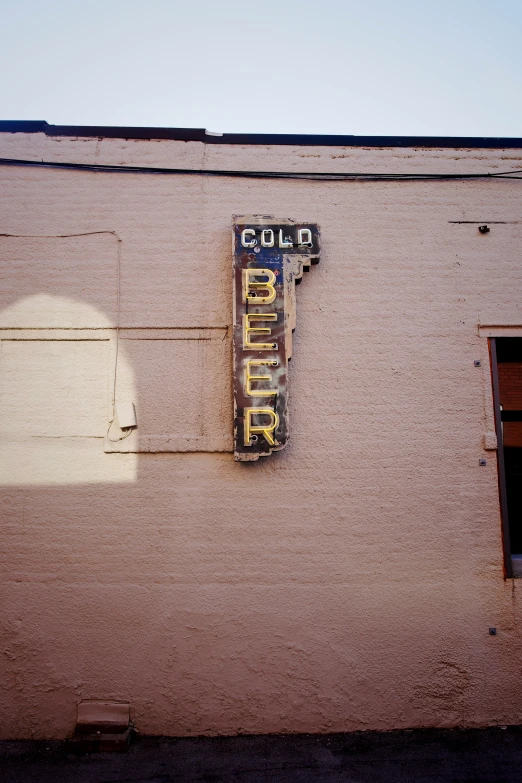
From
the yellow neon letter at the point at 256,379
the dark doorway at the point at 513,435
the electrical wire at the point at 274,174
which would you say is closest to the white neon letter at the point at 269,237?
the electrical wire at the point at 274,174

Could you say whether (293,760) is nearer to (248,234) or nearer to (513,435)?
(248,234)

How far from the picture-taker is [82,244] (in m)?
4.62

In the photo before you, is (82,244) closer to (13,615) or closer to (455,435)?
(13,615)

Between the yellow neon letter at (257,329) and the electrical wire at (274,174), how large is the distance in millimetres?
1408

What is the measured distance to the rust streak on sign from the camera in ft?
14.0

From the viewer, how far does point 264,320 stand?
4.40m

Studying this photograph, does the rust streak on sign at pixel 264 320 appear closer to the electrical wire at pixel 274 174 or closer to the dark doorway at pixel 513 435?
the electrical wire at pixel 274 174

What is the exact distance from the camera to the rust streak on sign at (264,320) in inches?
168

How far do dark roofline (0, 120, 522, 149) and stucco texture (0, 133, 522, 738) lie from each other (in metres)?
0.09

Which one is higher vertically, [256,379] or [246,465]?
[256,379]

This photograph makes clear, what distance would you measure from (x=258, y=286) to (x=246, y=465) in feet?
5.21

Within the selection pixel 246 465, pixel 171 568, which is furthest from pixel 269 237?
pixel 171 568

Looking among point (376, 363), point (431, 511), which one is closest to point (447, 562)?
point (431, 511)

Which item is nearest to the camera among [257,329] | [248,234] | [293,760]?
[293,760]
